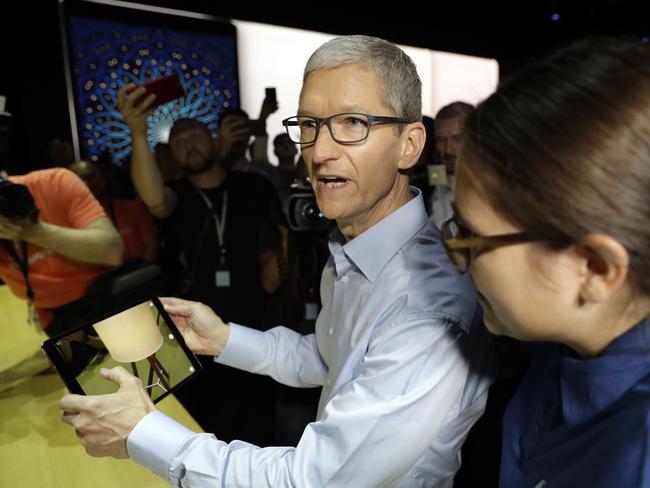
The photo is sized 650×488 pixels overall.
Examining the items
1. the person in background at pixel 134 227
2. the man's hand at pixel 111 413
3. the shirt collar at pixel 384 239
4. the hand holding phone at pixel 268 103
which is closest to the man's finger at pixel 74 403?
the man's hand at pixel 111 413

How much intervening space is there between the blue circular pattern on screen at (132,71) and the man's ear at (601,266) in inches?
169

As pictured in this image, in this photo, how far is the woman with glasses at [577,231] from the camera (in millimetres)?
481

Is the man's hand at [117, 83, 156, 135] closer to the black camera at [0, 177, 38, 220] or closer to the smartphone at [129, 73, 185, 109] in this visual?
the smartphone at [129, 73, 185, 109]

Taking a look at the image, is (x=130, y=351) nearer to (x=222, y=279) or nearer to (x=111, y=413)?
(x=111, y=413)

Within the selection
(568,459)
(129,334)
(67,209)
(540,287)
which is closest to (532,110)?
(540,287)

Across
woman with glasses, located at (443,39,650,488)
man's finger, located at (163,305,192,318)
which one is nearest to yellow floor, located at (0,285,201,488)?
man's finger, located at (163,305,192,318)

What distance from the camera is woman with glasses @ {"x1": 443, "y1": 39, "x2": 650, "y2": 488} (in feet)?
1.58

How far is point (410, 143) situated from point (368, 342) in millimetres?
435

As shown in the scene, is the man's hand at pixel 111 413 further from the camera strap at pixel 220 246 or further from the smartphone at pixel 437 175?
the smartphone at pixel 437 175

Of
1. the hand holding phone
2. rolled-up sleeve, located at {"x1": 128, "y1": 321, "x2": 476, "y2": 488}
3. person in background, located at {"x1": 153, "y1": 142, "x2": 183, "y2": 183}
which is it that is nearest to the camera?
rolled-up sleeve, located at {"x1": 128, "y1": 321, "x2": 476, "y2": 488}

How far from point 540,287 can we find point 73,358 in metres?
0.82

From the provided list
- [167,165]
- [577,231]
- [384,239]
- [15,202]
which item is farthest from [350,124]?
[167,165]

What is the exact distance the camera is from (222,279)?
2.17 m

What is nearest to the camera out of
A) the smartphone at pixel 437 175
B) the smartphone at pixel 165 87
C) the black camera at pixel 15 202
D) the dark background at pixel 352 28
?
the black camera at pixel 15 202
